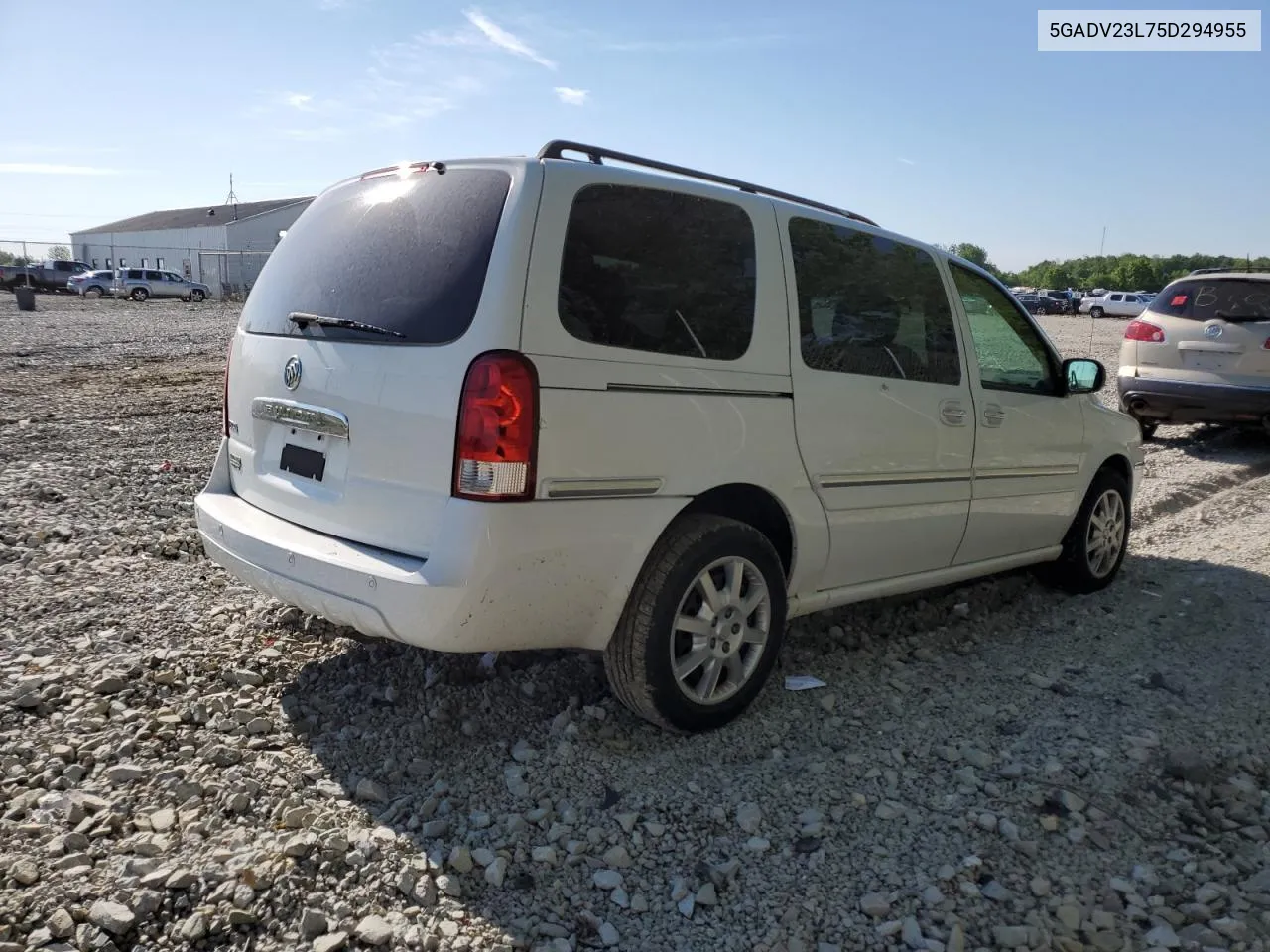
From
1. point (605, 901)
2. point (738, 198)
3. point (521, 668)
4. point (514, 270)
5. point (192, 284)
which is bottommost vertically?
point (605, 901)

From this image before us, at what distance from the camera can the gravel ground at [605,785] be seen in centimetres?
263

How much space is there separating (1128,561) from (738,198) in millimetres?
4077

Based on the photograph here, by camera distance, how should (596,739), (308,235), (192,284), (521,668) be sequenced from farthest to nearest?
1. (192,284)
2. (521,668)
3. (308,235)
4. (596,739)

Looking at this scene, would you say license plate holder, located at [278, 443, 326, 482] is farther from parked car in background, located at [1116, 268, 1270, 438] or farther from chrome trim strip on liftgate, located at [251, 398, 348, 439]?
parked car in background, located at [1116, 268, 1270, 438]

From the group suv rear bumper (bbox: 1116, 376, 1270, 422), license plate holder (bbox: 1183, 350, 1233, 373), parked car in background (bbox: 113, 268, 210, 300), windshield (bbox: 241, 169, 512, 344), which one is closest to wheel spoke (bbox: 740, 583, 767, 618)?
windshield (bbox: 241, 169, 512, 344)

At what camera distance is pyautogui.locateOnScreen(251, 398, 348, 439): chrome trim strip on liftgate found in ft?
10.8

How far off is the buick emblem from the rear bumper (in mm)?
486

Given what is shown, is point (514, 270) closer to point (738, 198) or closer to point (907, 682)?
point (738, 198)

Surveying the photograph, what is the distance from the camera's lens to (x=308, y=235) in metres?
3.79

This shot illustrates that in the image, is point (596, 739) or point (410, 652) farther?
point (410, 652)

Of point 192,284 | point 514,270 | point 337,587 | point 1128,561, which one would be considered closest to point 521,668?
point 337,587

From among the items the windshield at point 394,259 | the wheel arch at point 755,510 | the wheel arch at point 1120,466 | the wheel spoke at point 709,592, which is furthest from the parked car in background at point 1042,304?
the windshield at point 394,259

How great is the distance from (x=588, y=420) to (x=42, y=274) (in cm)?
5054

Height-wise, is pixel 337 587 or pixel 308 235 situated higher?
pixel 308 235
